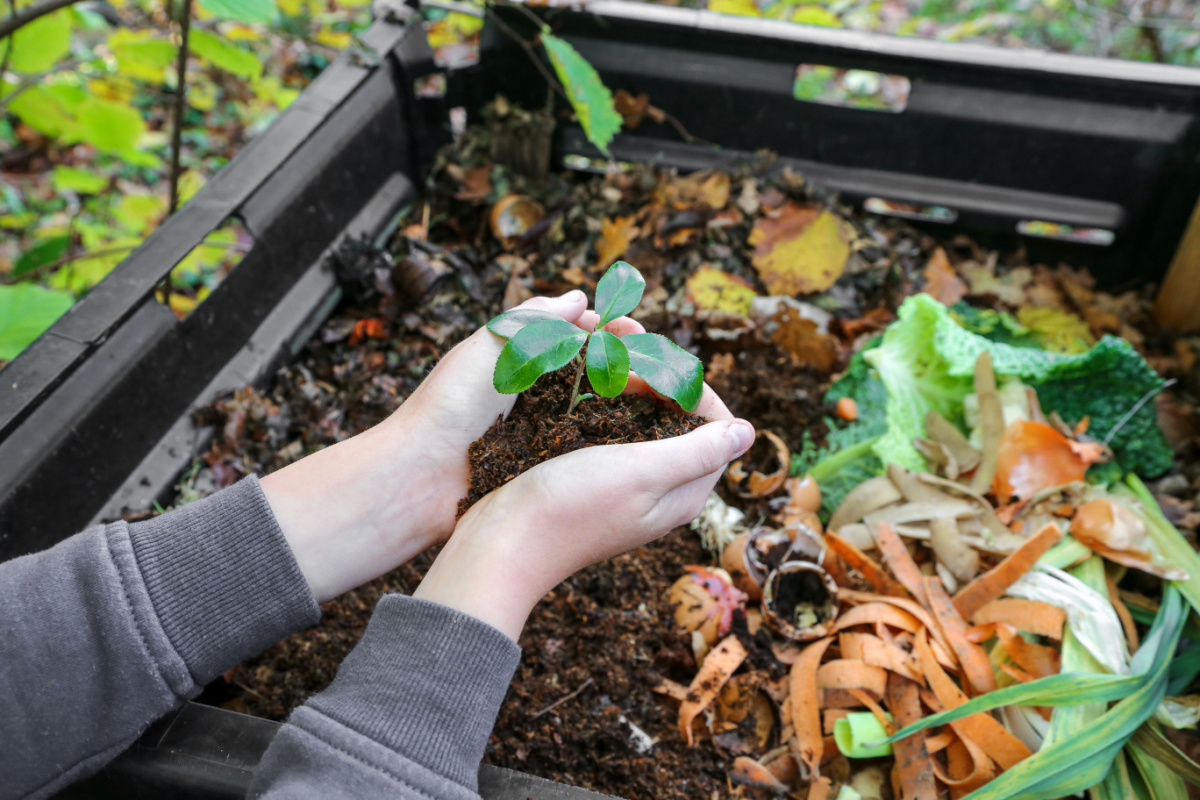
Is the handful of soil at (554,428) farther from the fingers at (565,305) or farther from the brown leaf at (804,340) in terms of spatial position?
the brown leaf at (804,340)

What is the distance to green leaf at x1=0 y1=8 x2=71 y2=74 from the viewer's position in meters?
1.61

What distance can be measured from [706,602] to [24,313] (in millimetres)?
1411

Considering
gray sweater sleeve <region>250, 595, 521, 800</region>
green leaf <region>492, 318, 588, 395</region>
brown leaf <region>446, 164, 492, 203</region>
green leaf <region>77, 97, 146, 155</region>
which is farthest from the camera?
brown leaf <region>446, 164, 492, 203</region>

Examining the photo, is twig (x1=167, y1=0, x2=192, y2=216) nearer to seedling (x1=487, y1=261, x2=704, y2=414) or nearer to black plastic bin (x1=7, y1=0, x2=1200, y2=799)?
black plastic bin (x1=7, y1=0, x2=1200, y2=799)

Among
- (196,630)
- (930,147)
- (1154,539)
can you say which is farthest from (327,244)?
(1154,539)

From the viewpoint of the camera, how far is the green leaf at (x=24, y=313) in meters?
1.33

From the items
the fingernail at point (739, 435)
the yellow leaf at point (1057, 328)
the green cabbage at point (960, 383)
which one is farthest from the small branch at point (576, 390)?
the yellow leaf at point (1057, 328)

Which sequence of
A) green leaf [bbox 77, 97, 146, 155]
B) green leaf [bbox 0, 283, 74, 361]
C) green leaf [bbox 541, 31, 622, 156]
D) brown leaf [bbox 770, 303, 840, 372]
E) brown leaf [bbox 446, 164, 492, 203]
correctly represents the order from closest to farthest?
green leaf [bbox 0, 283, 74, 361] < green leaf [bbox 541, 31, 622, 156] < green leaf [bbox 77, 97, 146, 155] < brown leaf [bbox 770, 303, 840, 372] < brown leaf [bbox 446, 164, 492, 203]

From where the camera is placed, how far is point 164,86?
11.5 feet

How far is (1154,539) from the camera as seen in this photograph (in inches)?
57.2

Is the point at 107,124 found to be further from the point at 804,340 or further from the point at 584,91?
the point at 804,340

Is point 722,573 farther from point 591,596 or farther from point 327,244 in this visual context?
point 327,244

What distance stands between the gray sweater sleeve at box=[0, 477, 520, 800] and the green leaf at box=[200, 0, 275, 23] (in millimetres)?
781

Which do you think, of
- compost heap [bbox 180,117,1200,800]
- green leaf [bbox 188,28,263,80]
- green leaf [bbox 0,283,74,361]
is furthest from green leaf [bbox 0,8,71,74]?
compost heap [bbox 180,117,1200,800]
